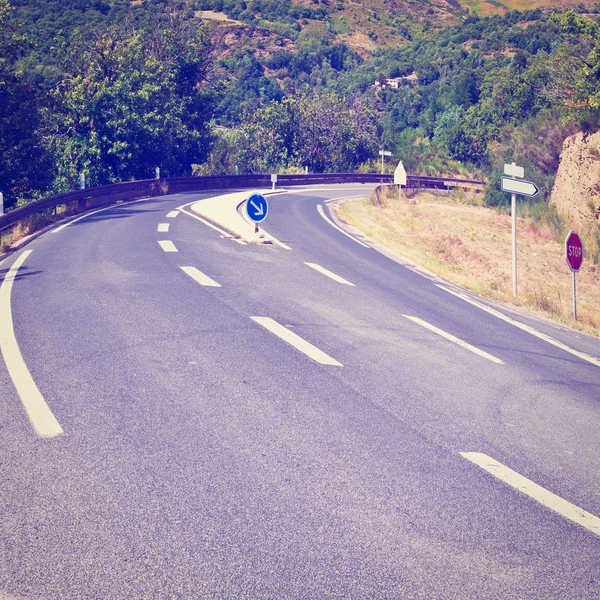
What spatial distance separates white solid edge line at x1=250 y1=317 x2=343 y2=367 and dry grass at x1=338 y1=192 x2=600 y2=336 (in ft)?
25.3

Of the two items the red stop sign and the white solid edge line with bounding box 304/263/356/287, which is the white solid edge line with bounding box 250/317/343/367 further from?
the red stop sign

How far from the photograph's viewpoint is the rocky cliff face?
32.9 metres

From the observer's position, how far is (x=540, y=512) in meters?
5.24

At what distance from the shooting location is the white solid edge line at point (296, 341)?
9.01 m

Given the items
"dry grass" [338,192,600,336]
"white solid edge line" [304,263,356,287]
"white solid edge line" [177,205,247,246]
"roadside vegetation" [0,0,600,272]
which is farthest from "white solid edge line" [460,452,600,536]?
"roadside vegetation" [0,0,600,272]

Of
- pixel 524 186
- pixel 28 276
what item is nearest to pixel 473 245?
pixel 524 186

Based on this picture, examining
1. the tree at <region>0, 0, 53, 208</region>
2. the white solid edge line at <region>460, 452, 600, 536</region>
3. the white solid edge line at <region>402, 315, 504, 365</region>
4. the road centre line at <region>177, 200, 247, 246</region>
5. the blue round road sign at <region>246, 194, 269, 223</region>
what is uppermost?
the tree at <region>0, 0, 53, 208</region>

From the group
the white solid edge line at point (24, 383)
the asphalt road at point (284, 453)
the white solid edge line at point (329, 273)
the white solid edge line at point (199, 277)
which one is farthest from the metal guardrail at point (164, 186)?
the asphalt road at point (284, 453)

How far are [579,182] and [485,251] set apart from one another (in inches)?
378

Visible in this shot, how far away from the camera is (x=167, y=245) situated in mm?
18250

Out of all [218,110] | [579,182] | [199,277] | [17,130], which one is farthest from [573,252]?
[218,110]

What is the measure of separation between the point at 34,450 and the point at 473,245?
79.9 ft

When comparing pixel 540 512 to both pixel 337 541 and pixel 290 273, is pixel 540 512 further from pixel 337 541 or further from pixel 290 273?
pixel 290 273

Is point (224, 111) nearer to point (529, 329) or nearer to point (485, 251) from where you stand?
point (485, 251)
